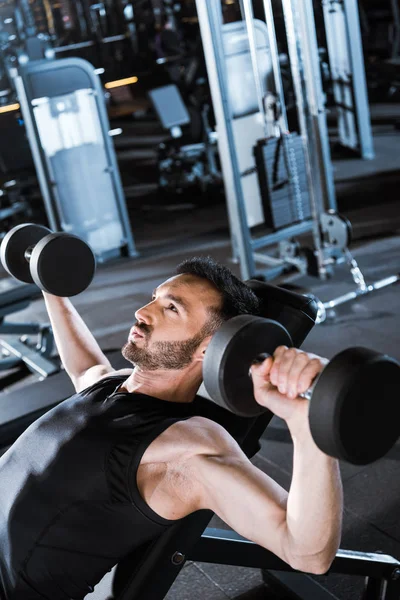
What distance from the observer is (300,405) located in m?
0.94

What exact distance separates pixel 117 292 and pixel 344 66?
3.02 m

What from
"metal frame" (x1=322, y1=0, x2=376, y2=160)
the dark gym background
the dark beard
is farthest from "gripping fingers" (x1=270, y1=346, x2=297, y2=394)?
"metal frame" (x1=322, y1=0, x2=376, y2=160)

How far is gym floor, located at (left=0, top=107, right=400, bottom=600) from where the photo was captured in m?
1.87

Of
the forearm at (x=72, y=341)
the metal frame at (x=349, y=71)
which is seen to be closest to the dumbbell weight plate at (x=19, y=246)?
the forearm at (x=72, y=341)

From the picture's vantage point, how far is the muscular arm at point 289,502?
985mm

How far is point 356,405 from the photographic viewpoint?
0.84 metres

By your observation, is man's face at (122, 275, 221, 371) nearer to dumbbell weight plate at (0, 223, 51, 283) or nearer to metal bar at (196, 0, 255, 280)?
dumbbell weight plate at (0, 223, 51, 283)

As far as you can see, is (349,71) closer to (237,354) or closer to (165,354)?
(165,354)

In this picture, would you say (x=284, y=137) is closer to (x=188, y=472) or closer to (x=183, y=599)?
(x=183, y=599)

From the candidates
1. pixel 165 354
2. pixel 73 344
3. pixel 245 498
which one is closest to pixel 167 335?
pixel 165 354

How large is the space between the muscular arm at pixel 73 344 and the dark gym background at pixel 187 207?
533mm

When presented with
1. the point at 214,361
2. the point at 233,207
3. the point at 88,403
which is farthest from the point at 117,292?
the point at 214,361

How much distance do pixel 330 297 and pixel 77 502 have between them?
2580 mm

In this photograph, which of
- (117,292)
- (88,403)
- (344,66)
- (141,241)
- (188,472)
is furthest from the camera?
(344,66)
